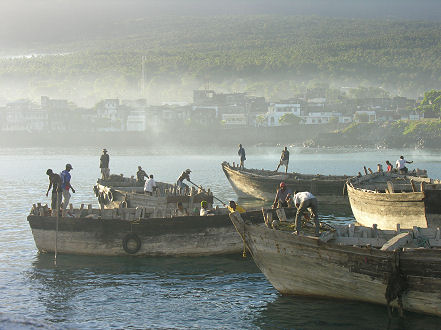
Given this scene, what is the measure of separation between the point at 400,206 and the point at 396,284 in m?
8.92

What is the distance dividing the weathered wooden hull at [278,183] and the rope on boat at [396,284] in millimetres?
20526

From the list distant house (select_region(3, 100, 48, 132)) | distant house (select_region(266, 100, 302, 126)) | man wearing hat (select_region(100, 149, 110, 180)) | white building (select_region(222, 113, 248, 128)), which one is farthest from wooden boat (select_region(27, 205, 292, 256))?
distant house (select_region(3, 100, 48, 132))

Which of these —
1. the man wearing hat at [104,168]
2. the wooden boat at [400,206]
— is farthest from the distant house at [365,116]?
the wooden boat at [400,206]

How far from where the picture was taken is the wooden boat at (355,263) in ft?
49.6

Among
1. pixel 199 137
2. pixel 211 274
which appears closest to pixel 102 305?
pixel 211 274

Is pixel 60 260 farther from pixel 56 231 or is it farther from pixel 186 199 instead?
pixel 186 199

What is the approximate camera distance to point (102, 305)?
58.8ft

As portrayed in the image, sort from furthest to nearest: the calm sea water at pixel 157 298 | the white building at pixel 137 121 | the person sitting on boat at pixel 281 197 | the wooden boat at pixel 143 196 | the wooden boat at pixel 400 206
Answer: the white building at pixel 137 121 → the wooden boat at pixel 143 196 → the wooden boat at pixel 400 206 → the person sitting on boat at pixel 281 197 → the calm sea water at pixel 157 298

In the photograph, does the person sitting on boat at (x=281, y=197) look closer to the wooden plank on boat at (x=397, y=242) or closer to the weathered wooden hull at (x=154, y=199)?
the weathered wooden hull at (x=154, y=199)

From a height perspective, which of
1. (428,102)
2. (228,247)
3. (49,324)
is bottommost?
(49,324)

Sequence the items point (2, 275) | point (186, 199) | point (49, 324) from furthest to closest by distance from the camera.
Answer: point (186, 199) → point (2, 275) → point (49, 324)

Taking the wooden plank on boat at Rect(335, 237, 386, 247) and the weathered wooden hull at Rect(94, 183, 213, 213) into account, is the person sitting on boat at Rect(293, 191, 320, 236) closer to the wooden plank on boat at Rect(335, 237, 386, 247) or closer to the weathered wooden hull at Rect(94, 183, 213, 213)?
the wooden plank on boat at Rect(335, 237, 386, 247)

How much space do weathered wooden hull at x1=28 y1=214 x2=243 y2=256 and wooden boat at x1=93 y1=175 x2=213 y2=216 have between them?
2.84 ft

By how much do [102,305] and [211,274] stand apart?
13.5 ft
